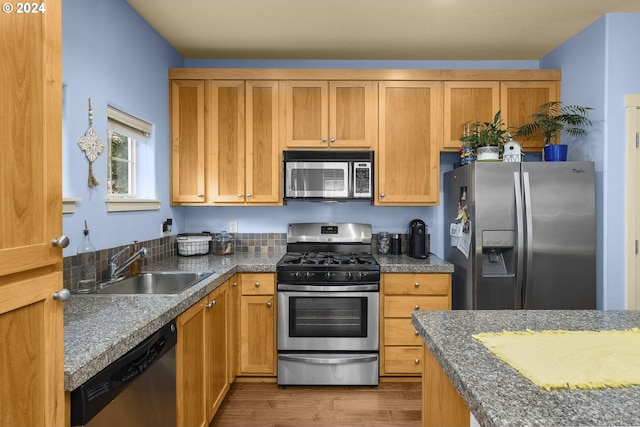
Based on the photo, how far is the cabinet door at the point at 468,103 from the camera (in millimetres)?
2996

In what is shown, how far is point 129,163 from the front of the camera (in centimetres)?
269

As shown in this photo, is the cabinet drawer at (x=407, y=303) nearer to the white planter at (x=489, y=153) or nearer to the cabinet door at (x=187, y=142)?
the white planter at (x=489, y=153)

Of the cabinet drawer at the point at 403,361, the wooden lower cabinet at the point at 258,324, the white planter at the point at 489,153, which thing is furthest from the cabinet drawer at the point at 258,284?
the white planter at the point at 489,153

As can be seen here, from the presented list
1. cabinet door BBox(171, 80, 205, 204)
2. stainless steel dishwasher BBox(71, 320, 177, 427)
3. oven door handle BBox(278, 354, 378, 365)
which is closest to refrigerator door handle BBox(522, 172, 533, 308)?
oven door handle BBox(278, 354, 378, 365)

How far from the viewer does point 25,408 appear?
85 cm

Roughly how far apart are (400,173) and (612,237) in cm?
154

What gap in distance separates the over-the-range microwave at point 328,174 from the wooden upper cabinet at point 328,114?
103mm

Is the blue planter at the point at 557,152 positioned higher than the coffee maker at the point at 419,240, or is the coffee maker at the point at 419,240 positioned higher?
the blue planter at the point at 557,152

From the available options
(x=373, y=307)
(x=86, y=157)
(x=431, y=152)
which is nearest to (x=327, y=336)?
(x=373, y=307)

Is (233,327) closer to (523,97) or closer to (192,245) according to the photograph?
(192,245)

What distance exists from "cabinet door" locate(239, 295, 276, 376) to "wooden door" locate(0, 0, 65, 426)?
5.87 ft

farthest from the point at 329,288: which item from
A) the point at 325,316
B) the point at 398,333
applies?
the point at 398,333

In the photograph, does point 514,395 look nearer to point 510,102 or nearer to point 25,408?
point 25,408

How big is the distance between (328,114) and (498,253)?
168cm
